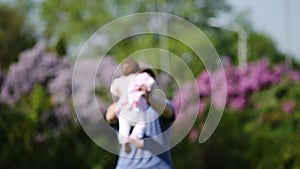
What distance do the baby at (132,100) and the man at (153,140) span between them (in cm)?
4

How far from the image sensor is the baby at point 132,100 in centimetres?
473

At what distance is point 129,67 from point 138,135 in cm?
42

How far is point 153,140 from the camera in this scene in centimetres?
485

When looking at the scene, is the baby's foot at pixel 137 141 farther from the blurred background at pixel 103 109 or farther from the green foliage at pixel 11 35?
the green foliage at pixel 11 35

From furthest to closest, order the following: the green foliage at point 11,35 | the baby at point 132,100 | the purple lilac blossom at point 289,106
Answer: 1. the green foliage at point 11,35
2. the purple lilac blossom at point 289,106
3. the baby at point 132,100

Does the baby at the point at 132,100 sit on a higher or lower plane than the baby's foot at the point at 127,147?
higher

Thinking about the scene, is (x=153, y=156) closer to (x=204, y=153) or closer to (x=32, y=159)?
(x=32, y=159)

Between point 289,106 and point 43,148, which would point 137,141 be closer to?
point 43,148

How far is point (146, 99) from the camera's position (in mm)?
4793

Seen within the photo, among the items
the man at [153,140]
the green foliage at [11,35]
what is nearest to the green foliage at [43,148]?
the man at [153,140]

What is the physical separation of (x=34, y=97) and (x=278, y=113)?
6.39 metres

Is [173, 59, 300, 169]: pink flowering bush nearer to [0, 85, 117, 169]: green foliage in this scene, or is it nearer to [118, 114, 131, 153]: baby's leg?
[118, 114, 131, 153]: baby's leg

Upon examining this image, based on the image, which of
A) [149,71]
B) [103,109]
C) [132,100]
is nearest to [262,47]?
[103,109]

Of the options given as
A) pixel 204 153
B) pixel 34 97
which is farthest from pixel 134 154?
pixel 34 97
